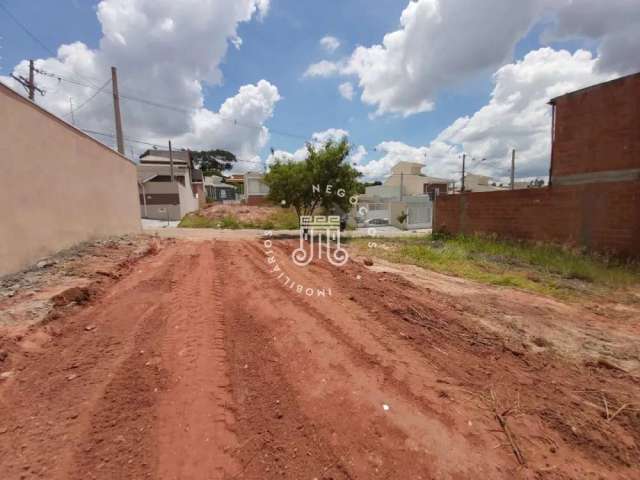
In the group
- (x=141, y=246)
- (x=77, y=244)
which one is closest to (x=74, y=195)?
(x=77, y=244)

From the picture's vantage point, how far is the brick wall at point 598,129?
25.1 ft

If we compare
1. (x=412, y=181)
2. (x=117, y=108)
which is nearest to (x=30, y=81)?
(x=117, y=108)

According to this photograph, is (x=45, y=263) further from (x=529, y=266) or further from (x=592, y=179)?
(x=592, y=179)

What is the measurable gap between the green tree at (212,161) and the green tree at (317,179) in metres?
48.9

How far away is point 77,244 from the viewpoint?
738 centimetres

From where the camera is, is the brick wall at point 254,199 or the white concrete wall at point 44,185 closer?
the white concrete wall at point 44,185

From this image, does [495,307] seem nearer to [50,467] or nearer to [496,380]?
[496,380]

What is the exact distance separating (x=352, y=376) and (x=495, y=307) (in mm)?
3174

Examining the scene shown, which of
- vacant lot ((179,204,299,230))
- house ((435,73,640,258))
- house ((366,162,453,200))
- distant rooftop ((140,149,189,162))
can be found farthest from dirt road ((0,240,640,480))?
distant rooftop ((140,149,189,162))

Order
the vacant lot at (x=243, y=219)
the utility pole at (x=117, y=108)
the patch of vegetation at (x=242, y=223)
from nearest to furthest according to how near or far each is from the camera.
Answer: the utility pole at (x=117, y=108)
the patch of vegetation at (x=242, y=223)
the vacant lot at (x=243, y=219)

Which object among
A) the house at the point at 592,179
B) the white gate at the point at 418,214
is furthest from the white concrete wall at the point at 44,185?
the white gate at the point at 418,214

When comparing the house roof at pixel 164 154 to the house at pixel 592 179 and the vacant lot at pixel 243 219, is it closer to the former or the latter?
the vacant lot at pixel 243 219

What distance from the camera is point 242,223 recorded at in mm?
22578

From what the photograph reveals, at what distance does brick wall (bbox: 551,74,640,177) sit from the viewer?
7.66 meters
